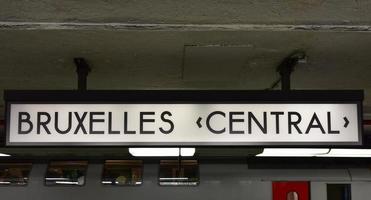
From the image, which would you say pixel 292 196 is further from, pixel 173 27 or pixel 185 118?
pixel 173 27

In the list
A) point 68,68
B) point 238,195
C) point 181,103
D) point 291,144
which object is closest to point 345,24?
point 291,144

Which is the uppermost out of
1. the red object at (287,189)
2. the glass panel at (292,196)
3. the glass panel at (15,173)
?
the glass panel at (15,173)

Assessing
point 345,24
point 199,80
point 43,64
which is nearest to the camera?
point 345,24

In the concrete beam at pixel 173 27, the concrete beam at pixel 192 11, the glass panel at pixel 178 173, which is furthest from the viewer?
the glass panel at pixel 178 173

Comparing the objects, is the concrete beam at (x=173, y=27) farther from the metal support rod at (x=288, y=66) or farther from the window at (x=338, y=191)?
the window at (x=338, y=191)

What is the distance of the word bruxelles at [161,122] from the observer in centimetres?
278

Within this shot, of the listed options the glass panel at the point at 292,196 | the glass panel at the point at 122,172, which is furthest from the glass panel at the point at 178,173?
the glass panel at the point at 292,196

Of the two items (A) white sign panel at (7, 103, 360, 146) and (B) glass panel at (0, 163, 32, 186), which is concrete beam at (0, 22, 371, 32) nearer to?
(A) white sign panel at (7, 103, 360, 146)

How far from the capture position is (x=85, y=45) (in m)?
3.10

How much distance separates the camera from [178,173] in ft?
21.9

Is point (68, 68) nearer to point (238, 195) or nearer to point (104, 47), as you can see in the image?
point (104, 47)

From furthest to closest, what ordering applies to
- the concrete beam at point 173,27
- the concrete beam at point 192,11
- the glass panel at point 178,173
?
the glass panel at point 178,173, the concrete beam at point 173,27, the concrete beam at point 192,11

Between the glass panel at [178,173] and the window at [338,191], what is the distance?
5.41 feet

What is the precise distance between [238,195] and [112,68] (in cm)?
341
